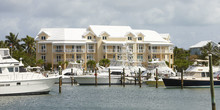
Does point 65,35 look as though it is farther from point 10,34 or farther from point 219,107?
point 219,107

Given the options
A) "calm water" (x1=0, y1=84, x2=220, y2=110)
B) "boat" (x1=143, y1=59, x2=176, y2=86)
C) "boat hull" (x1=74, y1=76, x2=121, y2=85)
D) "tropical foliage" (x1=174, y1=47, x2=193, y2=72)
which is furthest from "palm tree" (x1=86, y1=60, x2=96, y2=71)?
"calm water" (x1=0, y1=84, x2=220, y2=110)

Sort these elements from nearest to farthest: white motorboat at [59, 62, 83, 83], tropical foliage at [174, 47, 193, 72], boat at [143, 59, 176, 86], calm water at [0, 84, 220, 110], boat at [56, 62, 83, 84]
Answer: calm water at [0, 84, 220, 110]
boat at [143, 59, 176, 86]
boat at [56, 62, 83, 84]
white motorboat at [59, 62, 83, 83]
tropical foliage at [174, 47, 193, 72]

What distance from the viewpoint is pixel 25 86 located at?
5075 cm

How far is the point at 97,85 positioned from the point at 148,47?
112ft

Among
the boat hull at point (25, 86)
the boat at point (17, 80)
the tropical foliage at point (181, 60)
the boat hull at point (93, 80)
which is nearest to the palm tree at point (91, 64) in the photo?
the tropical foliage at point (181, 60)

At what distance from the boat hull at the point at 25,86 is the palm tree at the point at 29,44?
189ft

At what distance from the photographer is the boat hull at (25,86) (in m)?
49.9

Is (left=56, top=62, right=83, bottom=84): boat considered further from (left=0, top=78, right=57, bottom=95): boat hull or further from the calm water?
(left=0, top=78, right=57, bottom=95): boat hull

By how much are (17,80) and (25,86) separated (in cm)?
120

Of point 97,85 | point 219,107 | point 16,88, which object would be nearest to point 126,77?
point 97,85

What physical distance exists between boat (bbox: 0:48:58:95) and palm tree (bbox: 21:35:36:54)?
56865 millimetres

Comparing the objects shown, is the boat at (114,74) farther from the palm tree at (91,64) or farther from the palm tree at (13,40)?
the palm tree at (13,40)

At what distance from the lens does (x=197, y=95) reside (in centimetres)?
5506

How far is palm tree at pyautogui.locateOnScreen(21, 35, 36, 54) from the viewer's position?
109 metres
